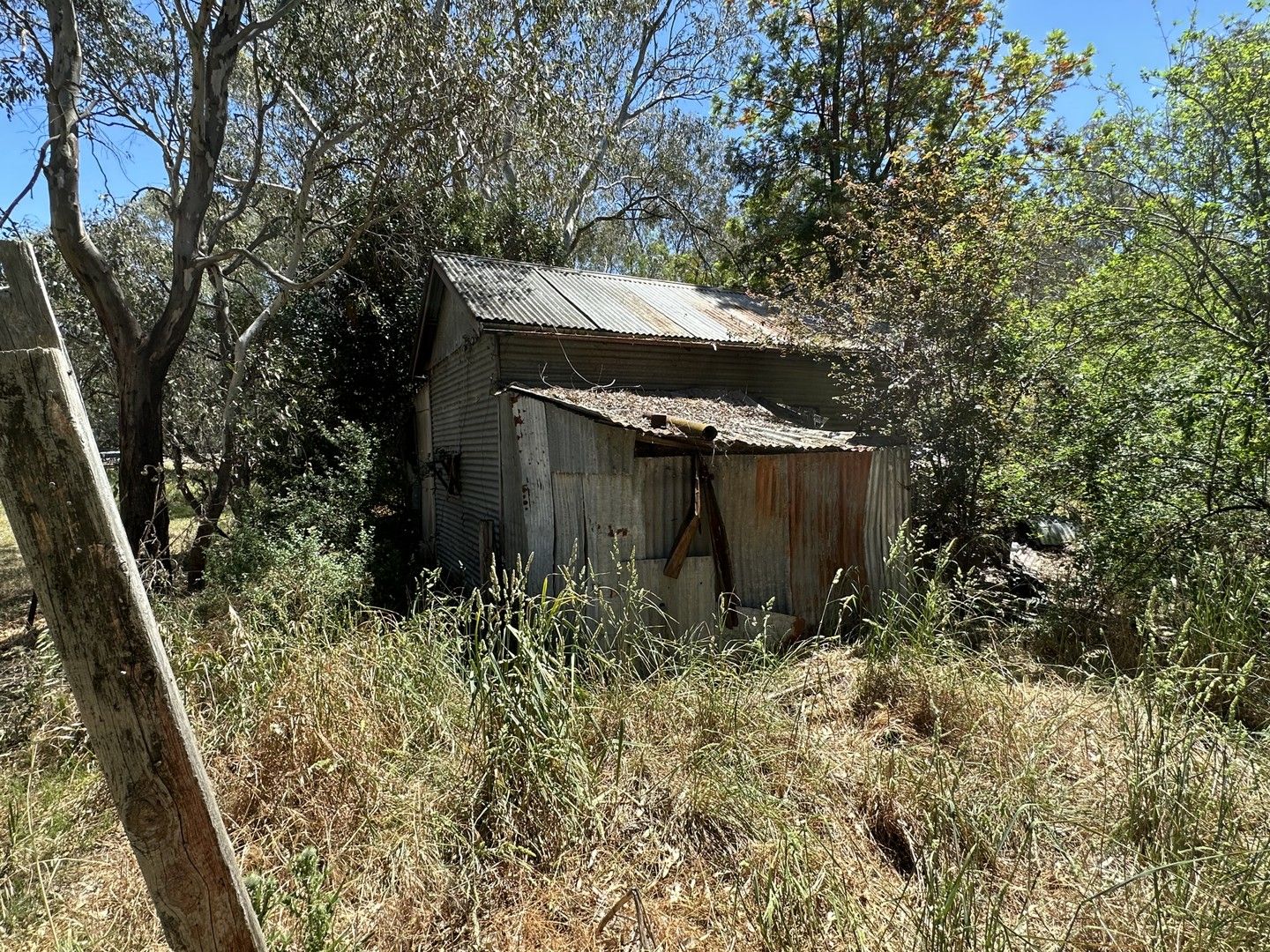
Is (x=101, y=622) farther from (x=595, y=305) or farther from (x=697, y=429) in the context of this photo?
(x=595, y=305)

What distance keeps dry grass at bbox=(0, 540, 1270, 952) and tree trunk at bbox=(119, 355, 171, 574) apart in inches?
143

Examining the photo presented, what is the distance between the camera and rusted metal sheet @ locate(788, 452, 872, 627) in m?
5.94

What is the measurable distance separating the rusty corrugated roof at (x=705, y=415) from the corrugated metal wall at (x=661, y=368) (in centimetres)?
39

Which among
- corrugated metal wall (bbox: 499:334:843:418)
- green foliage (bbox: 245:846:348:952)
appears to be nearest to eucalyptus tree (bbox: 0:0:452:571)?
corrugated metal wall (bbox: 499:334:843:418)

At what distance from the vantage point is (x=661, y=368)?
26.9 feet

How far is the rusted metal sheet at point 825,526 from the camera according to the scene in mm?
5938

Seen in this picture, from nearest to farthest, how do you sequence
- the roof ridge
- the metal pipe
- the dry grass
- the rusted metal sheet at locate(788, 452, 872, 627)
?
the dry grass, the metal pipe, the rusted metal sheet at locate(788, 452, 872, 627), the roof ridge

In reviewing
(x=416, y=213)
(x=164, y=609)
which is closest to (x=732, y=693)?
(x=164, y=609)

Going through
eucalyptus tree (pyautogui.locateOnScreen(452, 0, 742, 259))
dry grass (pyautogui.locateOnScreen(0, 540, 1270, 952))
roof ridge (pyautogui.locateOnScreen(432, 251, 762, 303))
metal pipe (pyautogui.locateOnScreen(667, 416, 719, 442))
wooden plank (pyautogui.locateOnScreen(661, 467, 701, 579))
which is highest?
eucalyptus tree (pyautogui.locateOnScreen(452, 0, 742, 259))

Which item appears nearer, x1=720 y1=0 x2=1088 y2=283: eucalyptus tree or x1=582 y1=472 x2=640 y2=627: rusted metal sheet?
x1=582 y1=472 x2=640 y2=627: rusted metal sheet

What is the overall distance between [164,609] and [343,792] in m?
2.76

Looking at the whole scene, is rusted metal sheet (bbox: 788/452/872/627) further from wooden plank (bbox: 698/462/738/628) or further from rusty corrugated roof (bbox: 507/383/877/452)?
wooden plank (bbox: 698/462/738/628)

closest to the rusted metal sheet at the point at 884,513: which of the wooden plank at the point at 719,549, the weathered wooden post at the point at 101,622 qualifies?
the wooden plank at the point at 719,549

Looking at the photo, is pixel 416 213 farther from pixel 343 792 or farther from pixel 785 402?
pixel 343 792
